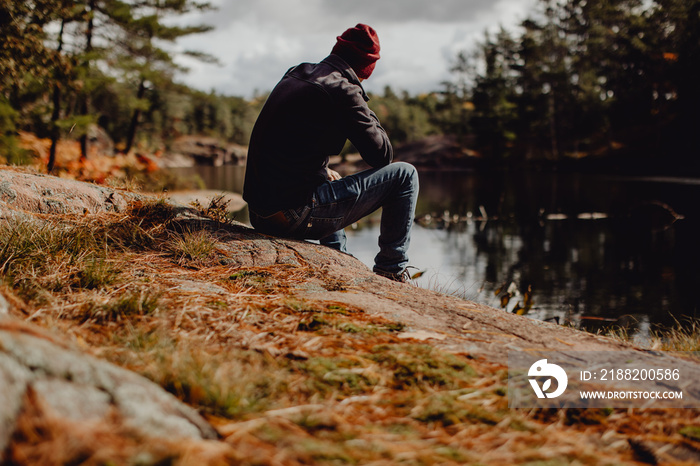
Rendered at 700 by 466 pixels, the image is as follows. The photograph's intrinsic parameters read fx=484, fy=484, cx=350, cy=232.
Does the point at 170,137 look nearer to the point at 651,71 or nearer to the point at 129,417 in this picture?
the point at 651,71

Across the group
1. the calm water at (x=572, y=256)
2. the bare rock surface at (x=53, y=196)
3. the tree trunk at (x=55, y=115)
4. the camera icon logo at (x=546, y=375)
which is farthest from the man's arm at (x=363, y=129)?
the tree trunk at (x=55, y=115)

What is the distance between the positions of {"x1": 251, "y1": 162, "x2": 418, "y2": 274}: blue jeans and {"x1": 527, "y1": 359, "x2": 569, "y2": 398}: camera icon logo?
1616 millimetres

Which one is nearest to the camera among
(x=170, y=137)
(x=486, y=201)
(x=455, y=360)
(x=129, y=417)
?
(x=129, y=417)

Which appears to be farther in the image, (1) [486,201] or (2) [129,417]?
(1) [486,201]

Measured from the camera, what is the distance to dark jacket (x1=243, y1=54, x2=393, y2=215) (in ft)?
8.85

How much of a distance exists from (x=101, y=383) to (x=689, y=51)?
2897 cm

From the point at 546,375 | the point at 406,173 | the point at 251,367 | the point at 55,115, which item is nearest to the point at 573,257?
the point at 406,173

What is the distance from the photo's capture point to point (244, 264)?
254cm

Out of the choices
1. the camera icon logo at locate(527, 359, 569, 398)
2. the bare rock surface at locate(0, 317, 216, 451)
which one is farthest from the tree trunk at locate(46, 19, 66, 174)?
the camera icon logo at locate(527, 359, 569, 398)

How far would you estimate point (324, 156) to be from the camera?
2.91 meters

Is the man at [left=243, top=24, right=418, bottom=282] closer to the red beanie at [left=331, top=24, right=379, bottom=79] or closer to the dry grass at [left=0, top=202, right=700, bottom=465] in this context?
the red beanie at [left=331, top=24, right=379, bottom=79]

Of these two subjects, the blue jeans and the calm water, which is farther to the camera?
the calm water

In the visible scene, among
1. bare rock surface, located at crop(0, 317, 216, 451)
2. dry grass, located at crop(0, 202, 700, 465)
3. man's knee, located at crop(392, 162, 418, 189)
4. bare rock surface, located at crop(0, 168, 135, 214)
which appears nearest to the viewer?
bare rock surface, located at crop(0, 317, 216, 451)

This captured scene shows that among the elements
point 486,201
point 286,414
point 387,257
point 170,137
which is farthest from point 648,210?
point 170,137
